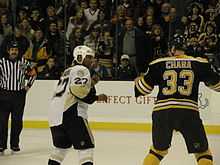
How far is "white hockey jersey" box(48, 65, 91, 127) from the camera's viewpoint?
5.49 metres

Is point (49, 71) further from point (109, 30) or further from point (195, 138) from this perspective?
point (195, 138)

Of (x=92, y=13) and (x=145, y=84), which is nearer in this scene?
(x=145, y=84)

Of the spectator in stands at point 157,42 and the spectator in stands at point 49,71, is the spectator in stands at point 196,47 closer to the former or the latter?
the spectator in stands at point 157,42

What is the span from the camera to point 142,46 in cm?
1102

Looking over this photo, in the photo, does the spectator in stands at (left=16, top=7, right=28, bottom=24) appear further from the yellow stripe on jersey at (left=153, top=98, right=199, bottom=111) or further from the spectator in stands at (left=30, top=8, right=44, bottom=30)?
the yellow stripe on jersey at (left=153, top=98, right=199, bottom=111)

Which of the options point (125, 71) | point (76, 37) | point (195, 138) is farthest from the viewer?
point (76, 37)

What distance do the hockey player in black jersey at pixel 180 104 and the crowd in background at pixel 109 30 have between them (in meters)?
4.91

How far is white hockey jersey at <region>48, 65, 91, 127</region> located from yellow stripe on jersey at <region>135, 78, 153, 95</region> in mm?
452

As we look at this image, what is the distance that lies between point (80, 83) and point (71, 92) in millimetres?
125

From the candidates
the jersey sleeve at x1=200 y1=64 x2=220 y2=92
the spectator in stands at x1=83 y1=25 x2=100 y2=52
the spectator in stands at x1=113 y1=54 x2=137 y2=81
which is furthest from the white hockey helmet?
the spectator in stands at x1=83 y1=25 x2=100 y2=52

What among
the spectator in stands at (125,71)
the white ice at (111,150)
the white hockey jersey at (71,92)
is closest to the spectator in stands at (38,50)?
the spectator in stands at (125,71)

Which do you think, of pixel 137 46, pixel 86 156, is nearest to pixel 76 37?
pixel 137 46

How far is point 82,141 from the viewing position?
5.50 metres

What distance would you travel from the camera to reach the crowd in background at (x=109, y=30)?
10789mm
